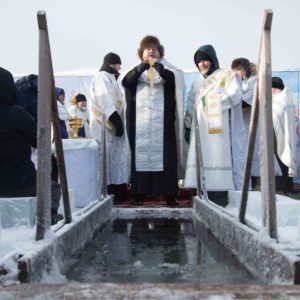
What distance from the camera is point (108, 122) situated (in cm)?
614

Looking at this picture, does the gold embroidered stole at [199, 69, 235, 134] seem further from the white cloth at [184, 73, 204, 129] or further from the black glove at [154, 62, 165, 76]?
the black glove at [154, 62, 165, 76]

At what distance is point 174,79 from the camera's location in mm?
5730

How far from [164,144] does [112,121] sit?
2.28 feet

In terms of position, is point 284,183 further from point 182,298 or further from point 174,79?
point 182,298

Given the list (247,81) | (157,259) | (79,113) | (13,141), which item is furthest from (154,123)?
(79,113)

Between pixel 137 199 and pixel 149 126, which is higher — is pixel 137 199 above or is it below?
below

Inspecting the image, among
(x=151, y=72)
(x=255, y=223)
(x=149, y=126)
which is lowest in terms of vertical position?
(x=255, y=223)

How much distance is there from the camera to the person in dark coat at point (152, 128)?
568cm

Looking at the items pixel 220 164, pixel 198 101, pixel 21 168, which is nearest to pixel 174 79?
pixel 198 101

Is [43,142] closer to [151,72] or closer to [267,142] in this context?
[267,142]

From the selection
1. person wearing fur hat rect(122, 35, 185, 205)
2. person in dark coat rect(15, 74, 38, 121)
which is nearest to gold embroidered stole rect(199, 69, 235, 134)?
person wearing fur hat rect(122, 35, 185, 205)

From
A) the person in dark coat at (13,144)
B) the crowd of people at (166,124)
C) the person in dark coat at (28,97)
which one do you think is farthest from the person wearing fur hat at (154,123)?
the person in dark coat at (13,144)

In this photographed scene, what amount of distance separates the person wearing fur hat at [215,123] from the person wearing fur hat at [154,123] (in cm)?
23

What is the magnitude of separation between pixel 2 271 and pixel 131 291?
444 mm
